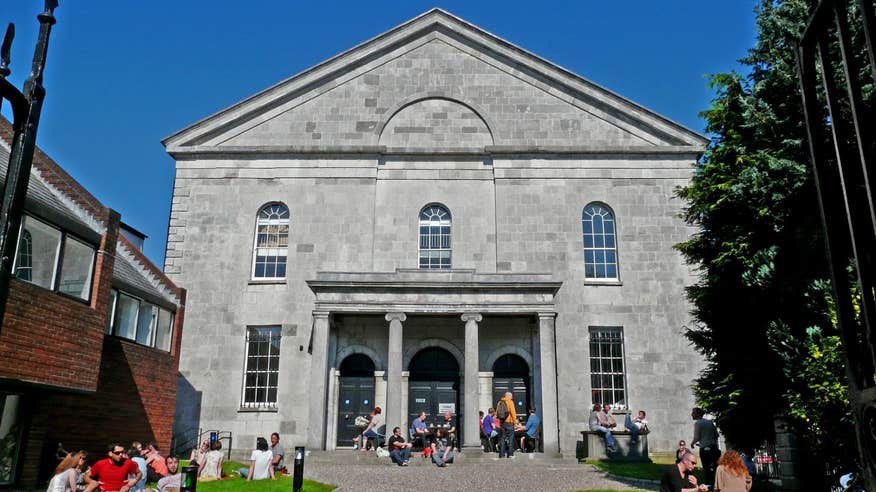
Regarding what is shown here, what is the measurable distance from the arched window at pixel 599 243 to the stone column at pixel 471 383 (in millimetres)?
5614

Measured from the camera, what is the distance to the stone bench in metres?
22.2

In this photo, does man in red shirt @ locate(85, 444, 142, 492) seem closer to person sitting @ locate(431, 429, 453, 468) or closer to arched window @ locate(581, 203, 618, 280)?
person sitting @ locate(431, 429, 453, 468)

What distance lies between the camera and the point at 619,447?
881 inches

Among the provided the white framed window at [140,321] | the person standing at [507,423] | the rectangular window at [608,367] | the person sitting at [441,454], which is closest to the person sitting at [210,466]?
the white framed window at [140,321]

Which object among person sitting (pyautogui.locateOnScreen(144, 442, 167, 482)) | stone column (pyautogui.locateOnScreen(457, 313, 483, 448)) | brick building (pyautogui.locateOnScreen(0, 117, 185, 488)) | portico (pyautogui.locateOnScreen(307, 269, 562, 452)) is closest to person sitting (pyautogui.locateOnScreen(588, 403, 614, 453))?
portico (pyautogui.locateOnScreen(307, 269, 562, 452))

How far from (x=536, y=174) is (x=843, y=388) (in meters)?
16.3

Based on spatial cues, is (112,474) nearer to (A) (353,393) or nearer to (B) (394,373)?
(B) (394,373)

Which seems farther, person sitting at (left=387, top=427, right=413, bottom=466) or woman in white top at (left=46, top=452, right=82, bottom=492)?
person sitting at (left=387, top=427, right=413, bottom=466)

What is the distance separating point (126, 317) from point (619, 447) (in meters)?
15.6

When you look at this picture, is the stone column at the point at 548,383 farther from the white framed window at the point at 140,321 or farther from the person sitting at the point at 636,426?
the white framed window at the point at 140,321

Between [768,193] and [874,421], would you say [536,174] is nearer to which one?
[768,193]

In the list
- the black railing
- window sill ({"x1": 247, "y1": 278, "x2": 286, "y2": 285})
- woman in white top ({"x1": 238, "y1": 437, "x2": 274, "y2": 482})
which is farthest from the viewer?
window sill ({"x1": 247, "y1": 278, "x2": 286, "y2": 285})

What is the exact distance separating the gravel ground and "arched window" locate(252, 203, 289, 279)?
8.81m

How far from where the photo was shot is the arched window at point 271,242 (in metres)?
26.6
